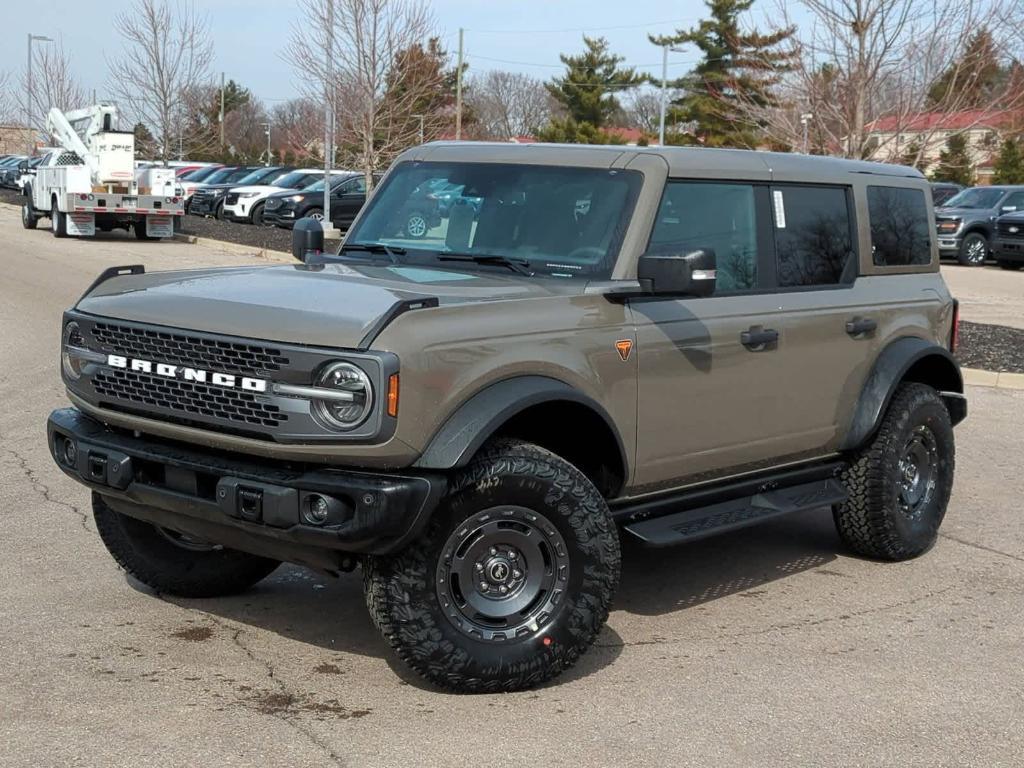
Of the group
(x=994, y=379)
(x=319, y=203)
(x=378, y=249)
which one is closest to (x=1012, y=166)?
(x=319, y=203)

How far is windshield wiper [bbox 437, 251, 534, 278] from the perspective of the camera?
18.3 ft

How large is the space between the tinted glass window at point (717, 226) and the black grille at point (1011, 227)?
23.7 m

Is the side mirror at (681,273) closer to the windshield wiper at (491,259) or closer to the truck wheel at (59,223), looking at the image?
the windshield wiper at (491,259)

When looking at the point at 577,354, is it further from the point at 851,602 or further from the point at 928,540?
the point at 928,540

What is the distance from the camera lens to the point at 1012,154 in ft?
157

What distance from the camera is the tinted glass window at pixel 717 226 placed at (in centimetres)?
568

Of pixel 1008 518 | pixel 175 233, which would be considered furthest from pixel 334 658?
pixel 175 233

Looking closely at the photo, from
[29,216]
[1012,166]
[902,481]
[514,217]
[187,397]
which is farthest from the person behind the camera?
[1012,166]

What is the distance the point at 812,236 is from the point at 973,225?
2454 centimetres

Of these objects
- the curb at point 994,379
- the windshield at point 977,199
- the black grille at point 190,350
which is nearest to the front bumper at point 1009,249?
the windshield at point 977,199

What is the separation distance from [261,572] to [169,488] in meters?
1.20

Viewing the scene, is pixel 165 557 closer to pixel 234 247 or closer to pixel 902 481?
pixel 902 481

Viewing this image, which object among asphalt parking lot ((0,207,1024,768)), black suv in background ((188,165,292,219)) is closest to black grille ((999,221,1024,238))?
black suv in background ((188,165,292,219))

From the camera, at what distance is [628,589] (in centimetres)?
620
